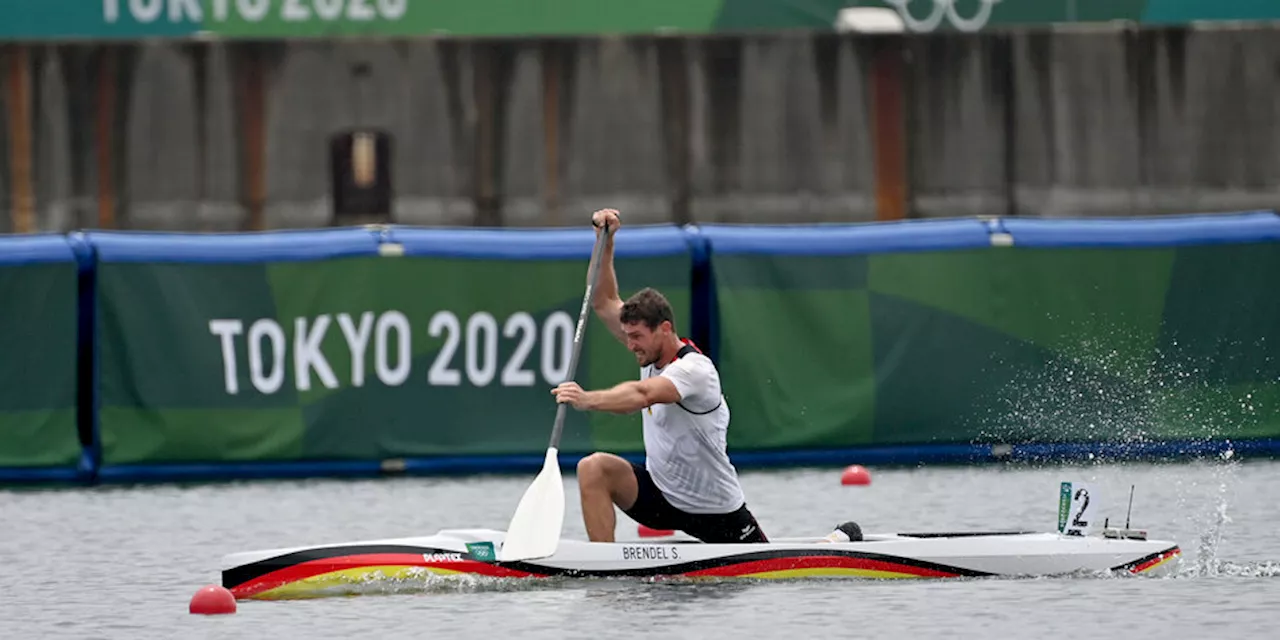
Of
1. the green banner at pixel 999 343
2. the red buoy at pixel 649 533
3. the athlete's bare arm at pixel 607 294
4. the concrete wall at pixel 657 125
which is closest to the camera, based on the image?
the athlete's bare arm at pixel 607 294

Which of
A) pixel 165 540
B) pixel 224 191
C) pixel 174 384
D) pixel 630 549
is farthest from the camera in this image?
pixel 224 191

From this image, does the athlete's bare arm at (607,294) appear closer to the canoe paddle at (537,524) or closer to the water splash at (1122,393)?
the canoe paddle at (537,524)

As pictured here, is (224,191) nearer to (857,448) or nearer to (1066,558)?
(857,448)

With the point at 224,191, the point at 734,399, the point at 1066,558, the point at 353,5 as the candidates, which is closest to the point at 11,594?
the point at 1066,558

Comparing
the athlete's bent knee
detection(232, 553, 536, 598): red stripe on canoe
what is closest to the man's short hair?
the athlete's bent knee

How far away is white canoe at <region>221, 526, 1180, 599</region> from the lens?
494 inches

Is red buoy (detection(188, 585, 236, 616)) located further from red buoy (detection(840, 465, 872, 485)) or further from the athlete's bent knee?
red buoy (detection(840, 465, 872, 485))

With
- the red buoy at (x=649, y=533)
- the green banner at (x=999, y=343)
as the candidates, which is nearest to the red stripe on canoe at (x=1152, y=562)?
the red buoy at (x=649, y=533)

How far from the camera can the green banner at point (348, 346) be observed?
18.1 m

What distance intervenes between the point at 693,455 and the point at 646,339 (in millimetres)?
626

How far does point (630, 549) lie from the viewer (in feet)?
41.6

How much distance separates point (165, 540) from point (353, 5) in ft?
48.7

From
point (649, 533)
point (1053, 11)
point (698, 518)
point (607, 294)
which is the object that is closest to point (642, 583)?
point (698, 518)

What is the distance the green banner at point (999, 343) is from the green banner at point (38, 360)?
4391mm
